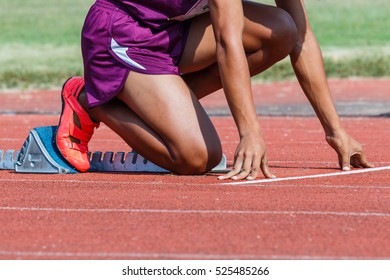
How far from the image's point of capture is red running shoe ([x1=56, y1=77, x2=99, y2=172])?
270 inches

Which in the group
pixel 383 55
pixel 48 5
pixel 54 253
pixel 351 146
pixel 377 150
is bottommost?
pixel 48 5

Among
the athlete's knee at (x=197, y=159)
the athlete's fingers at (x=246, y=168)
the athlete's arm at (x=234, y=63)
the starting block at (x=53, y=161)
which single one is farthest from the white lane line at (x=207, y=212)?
the starting block at (x=53, y=161)

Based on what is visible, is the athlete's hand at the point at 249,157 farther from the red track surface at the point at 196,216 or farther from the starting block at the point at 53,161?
the starting block at the point at 53,161

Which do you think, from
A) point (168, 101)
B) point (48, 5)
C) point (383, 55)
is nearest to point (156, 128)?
point (168, 101)

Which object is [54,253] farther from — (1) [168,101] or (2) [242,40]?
(2) [242,40]

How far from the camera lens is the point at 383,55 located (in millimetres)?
21203

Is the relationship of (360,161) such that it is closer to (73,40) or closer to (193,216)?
(193,216)

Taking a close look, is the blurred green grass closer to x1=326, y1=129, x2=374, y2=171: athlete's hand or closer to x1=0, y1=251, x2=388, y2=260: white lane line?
x1=326, y1=129, x2=374, y2=171: athlete's hand

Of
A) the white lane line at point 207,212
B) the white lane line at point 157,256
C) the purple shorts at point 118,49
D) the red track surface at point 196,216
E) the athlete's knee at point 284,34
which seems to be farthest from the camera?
the athlete's knee at point 284,34

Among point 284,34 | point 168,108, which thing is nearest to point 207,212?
point 168,108

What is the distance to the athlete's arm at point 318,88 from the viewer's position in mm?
6777

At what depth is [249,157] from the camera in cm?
598

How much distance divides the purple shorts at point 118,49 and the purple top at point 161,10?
4 cm
